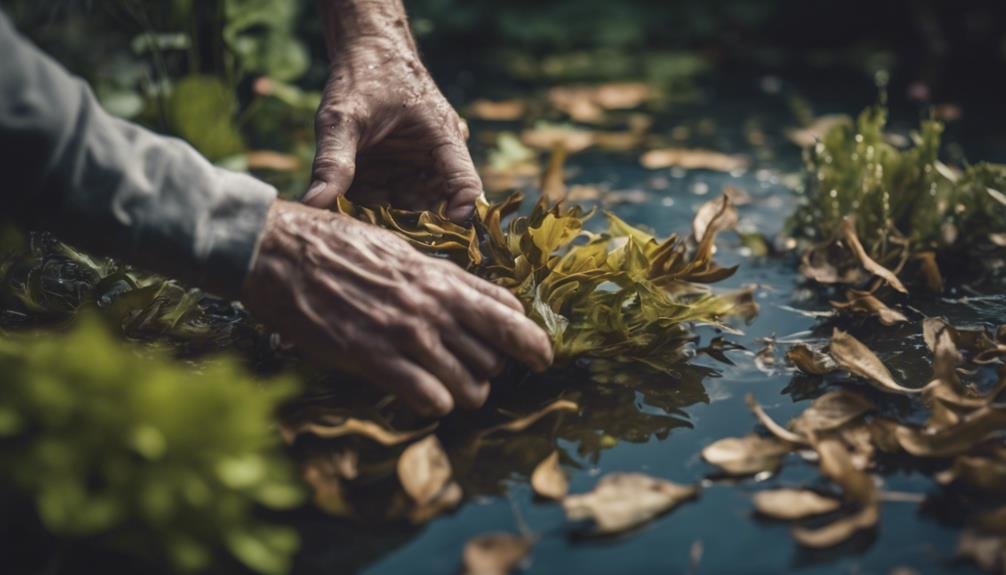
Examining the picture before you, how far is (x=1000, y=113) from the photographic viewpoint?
293cm

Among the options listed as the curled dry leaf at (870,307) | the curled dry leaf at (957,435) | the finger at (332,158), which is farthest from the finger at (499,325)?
the curled dry leaf at (870,307)

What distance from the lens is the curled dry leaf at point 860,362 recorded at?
1250 mm

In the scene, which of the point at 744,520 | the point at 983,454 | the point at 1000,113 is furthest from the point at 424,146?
the point at 1000,113

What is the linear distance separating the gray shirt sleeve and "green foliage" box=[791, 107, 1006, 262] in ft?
3.56

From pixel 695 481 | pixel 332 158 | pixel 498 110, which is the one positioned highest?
pixel 332 158

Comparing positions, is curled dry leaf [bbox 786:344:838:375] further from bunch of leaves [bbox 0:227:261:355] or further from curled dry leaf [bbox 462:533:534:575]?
bunch of leaves [bbox 0:227:261:355]

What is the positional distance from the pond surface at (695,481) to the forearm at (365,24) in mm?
757

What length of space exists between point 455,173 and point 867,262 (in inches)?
28.1

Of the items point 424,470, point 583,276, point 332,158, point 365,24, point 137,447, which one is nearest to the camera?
point 137,447

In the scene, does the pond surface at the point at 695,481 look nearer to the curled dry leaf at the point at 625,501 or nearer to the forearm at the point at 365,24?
the curled dry leaf at the point at 625,501

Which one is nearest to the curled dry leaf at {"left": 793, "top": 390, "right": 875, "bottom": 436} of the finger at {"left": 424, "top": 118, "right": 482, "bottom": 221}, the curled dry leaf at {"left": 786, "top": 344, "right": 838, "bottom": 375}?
the curled dry leaf at {"left": 786, "top": 344, "right": 838, "bottom": 375}

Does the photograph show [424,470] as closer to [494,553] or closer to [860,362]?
[494,553]

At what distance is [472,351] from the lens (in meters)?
1.14

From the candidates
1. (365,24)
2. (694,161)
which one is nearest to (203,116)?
(365,24)
